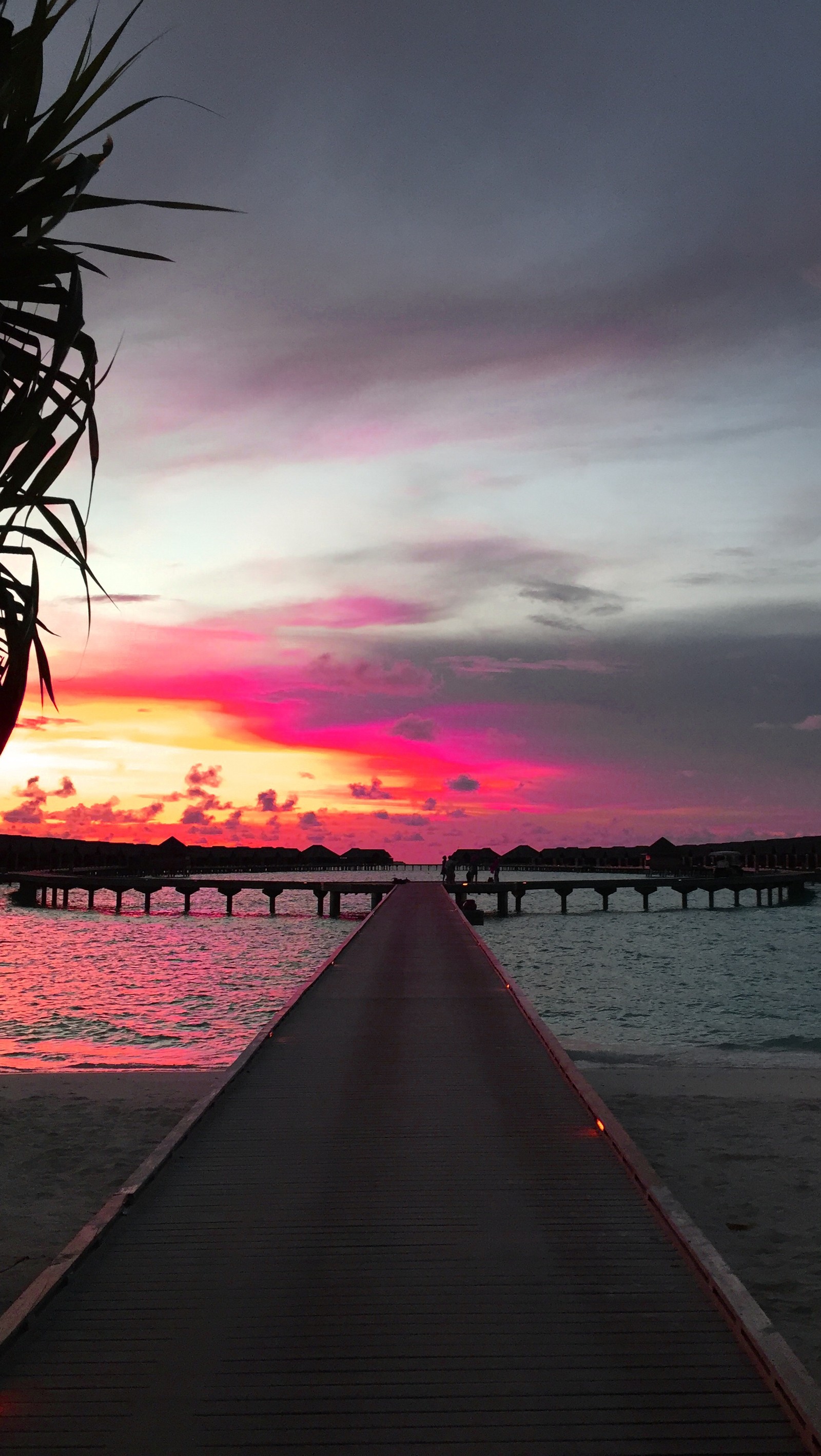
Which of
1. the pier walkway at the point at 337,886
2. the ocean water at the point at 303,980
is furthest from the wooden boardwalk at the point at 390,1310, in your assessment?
the pier walkway at the point at 337,886

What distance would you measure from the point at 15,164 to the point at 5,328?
2.31 ft

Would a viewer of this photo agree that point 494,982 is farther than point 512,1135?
Yes

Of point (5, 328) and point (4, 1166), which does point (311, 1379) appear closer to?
point (5, 328)

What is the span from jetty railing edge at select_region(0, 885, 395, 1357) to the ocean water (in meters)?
9.74

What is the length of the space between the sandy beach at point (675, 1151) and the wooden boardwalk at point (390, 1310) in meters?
1.77

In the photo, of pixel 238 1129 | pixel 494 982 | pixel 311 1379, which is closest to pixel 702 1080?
pixel 494 982

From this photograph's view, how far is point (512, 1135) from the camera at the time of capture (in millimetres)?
8984

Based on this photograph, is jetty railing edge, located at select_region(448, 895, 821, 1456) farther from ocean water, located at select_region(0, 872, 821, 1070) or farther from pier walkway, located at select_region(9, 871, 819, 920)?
pier walkway, located at select_region(9, 871, 819, 920)

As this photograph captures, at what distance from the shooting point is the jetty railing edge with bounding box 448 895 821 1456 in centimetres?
447

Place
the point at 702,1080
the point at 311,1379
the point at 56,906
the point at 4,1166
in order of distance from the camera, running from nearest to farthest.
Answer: the point at 311,1379 < the point at 4,1166 < the point at 702,1080 < the point at 56,906

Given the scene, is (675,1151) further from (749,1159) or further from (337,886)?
(337,886)

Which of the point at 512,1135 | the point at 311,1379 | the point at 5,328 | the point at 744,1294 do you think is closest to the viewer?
the point at 5,328

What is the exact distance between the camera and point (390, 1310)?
5645mm

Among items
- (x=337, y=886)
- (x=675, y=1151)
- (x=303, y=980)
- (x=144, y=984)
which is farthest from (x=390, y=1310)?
(x=337, y=886)
